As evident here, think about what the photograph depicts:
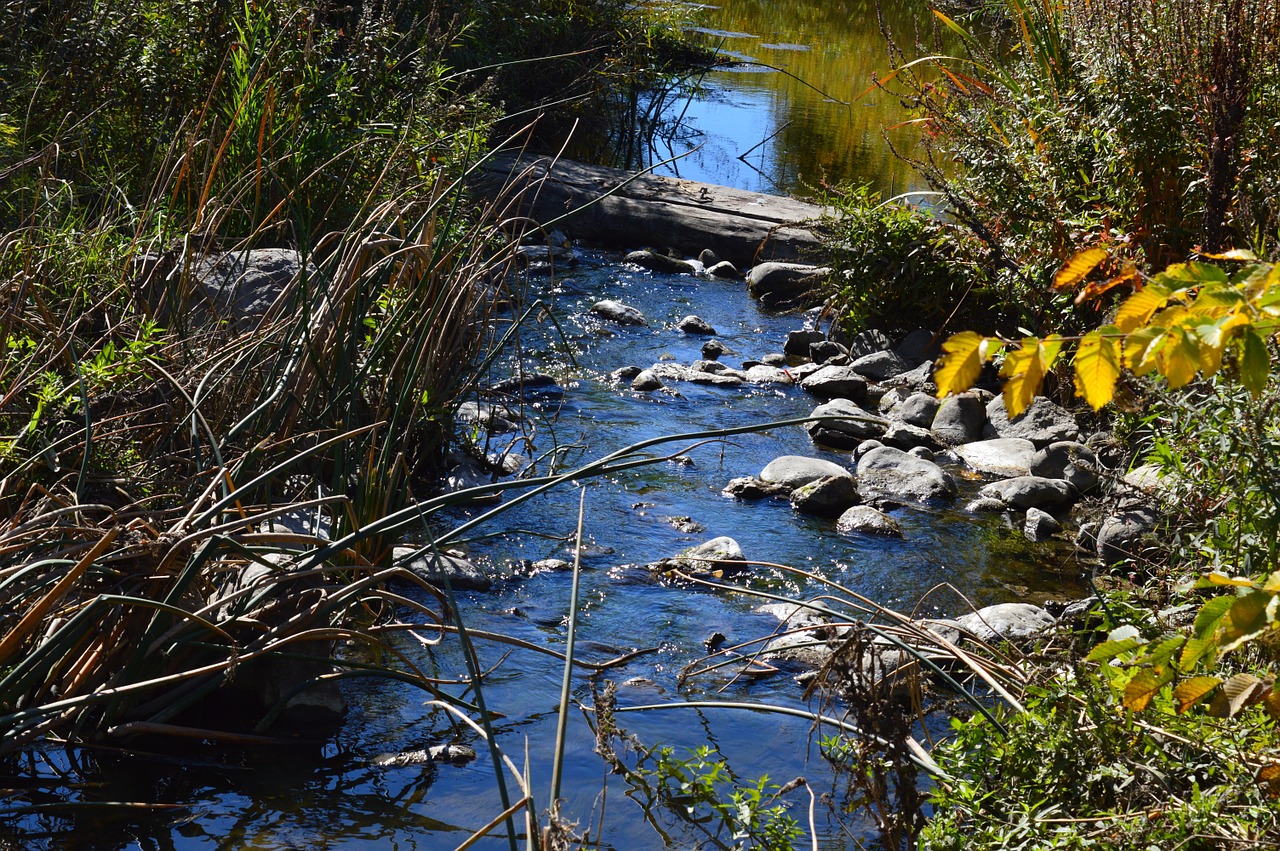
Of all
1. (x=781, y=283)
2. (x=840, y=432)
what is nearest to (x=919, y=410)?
(x=840, y=432)

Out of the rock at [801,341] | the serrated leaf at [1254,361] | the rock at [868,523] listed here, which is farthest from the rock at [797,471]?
the serrated leaf at [1254,361]

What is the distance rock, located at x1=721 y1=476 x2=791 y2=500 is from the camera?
4.87m

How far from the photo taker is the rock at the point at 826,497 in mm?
4734

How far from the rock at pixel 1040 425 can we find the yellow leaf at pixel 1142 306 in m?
3.93

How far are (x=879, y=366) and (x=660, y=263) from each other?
2.52m

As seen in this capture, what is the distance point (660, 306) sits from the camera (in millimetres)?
7691

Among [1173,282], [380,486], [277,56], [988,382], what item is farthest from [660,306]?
[1173,282]

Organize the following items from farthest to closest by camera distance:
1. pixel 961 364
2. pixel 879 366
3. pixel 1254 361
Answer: pixel 879 366
pixel 961 364
pixel 1254 361

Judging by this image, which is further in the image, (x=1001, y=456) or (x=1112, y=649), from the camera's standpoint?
(x=1001, y=456)

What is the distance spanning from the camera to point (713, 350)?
670cm

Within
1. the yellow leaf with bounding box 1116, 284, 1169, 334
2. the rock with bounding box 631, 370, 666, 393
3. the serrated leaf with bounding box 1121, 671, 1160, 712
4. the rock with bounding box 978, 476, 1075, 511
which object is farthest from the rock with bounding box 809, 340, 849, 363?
the yellow leaf with bounding box 1116, 284, 1169, 334

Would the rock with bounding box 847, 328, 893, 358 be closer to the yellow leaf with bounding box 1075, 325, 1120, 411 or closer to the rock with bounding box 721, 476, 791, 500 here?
the rock with bounding box 721, 476, 791, 500

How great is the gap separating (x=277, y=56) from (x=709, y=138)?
24.5ft

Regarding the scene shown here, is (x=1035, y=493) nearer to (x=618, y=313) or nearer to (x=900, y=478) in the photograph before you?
(x=900, y=478)
